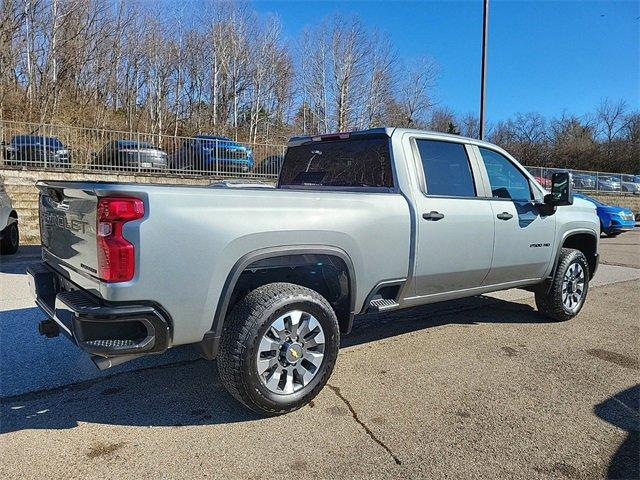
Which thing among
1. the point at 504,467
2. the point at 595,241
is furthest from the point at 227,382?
the point at 595,241

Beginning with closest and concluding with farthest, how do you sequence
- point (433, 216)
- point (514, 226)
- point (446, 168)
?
point (433, 216) < point (446, 168) < point (514, 226)

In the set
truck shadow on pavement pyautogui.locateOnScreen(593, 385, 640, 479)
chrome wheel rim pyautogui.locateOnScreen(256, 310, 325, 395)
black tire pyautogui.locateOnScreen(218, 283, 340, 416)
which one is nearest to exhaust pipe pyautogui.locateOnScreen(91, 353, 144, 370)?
black tire pyautogui.locateOnScreen(218, 283, 340, 416)

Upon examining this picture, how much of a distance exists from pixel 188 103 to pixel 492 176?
31.7 meters

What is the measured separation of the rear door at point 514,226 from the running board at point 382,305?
1215 millimetres

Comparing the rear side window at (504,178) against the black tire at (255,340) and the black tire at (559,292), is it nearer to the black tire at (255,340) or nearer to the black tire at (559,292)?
the black tire at (559,292)

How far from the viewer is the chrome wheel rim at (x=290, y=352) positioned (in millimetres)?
3043

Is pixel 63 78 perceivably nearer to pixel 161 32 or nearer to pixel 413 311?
pixel 161 32

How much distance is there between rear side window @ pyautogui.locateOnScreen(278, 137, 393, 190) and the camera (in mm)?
4004

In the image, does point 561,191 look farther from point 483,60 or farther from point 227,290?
point 483,60

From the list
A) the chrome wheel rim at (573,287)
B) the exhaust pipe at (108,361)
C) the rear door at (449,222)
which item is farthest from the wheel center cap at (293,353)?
the chrome wheel rim at (573,287)

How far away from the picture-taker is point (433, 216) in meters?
3.86

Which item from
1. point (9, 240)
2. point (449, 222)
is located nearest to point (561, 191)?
point (449, 222)

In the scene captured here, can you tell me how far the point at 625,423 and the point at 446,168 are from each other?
2332mm

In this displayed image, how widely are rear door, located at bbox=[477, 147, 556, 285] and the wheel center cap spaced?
7.22 ft
